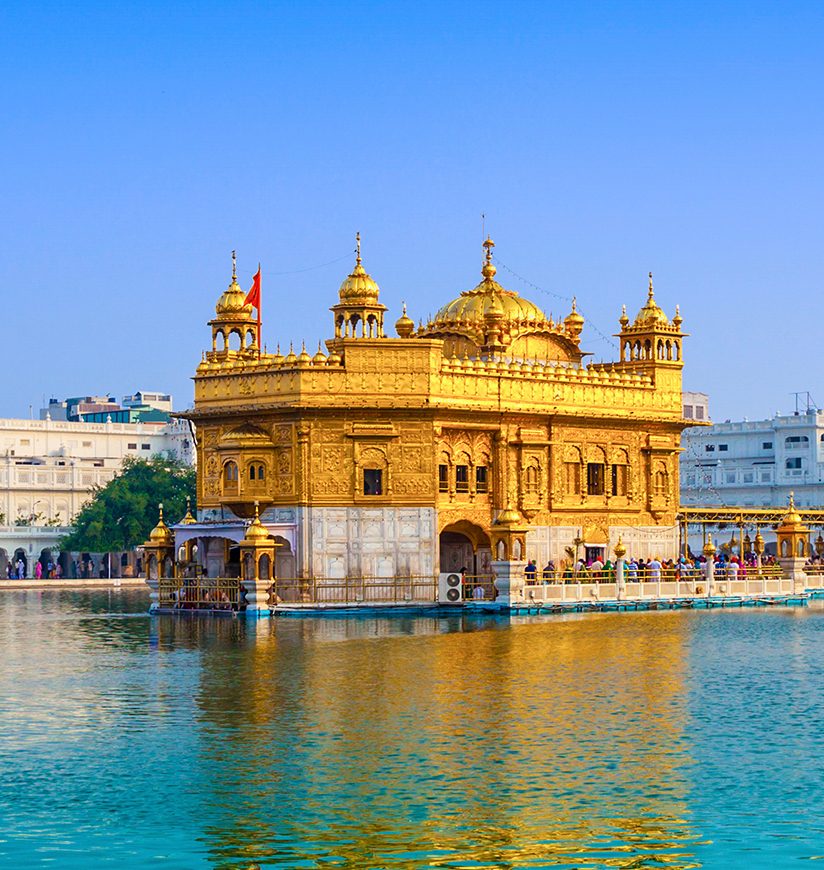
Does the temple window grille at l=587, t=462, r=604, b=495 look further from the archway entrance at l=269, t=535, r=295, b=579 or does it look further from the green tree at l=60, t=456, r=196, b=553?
the green tree at l=60, t=456, r=196, b=553

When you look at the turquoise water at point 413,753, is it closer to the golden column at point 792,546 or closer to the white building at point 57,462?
the golden column at point 792,546

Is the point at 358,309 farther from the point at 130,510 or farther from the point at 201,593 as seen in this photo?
the point at 130,510

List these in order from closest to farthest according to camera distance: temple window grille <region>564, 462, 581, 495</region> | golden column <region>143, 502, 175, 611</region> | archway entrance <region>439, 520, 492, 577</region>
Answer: golden column <region>143, 502, 175, 611</region>, archway entrance <region>439, 520, 492, 577</region>, temple window grille <region>564, 462, 581, 495</region>

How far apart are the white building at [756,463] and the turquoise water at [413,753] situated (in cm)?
6724

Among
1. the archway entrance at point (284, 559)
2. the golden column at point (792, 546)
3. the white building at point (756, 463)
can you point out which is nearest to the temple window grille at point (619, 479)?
the golden column at point (792, 546)

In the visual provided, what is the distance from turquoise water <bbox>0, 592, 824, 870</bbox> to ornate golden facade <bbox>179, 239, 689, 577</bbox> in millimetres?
10086

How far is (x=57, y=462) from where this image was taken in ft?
367

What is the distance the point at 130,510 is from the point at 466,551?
1628 inches

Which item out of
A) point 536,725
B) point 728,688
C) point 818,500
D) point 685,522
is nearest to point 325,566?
point 685,522

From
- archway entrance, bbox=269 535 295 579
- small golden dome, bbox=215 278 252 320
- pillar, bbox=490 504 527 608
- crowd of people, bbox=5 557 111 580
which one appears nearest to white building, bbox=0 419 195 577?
crowd of people, bbox=5 557 111 580

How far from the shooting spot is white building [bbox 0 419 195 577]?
108m

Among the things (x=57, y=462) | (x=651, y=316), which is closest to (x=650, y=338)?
(x=651, y=316)

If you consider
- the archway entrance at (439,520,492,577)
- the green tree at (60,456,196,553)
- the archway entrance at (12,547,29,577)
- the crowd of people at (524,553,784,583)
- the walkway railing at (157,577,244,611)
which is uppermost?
the green tree at (60,456,196,553)

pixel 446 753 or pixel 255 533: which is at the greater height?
pixel 255 533
